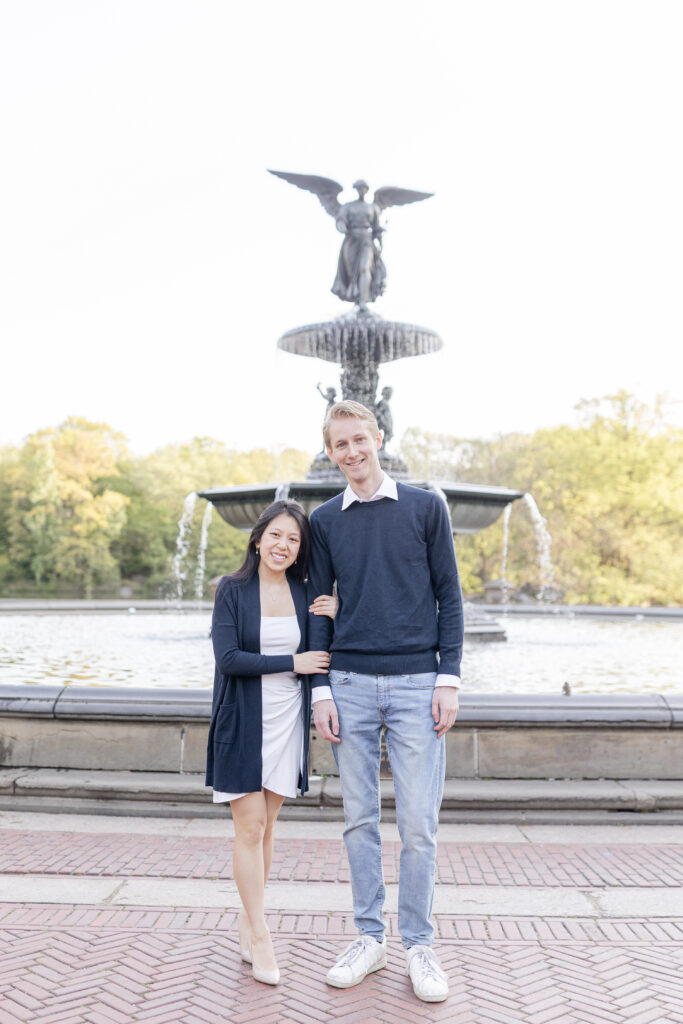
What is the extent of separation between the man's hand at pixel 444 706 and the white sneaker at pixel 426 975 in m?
0.84

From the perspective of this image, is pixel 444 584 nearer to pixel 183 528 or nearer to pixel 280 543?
pixel 280 543

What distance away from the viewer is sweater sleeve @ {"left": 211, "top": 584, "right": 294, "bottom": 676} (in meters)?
3.43

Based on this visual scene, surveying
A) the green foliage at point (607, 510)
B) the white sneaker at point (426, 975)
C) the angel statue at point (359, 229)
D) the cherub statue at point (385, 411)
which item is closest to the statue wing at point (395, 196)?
the angel statue at point (359, 229)

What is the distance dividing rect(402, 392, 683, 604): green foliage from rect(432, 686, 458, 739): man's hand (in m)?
31.5

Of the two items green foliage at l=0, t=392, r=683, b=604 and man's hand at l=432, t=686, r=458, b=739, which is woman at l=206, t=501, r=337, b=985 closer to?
man's hand at l=432, t=686, r=458, b=739

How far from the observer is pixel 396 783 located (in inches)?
140

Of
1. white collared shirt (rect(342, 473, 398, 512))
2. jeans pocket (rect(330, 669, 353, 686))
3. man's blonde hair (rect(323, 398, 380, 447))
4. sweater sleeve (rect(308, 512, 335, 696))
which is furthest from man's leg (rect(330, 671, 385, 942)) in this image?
man's blonde hair (rect(323, 398, 380, 447))

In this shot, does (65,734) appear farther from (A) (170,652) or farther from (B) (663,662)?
(B) (663,662)

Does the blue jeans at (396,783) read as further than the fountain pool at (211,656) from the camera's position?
No

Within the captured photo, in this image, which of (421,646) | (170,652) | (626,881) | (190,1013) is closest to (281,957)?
(190,1013)

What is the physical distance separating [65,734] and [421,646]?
329 centimetres

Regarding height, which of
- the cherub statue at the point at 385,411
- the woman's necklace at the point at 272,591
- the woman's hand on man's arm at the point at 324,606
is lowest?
the woman's hand on man's arm at the point at 324,606

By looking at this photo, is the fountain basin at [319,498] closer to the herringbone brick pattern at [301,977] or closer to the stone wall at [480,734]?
the stone wall at [480,734]

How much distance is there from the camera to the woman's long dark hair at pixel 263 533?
359cm
